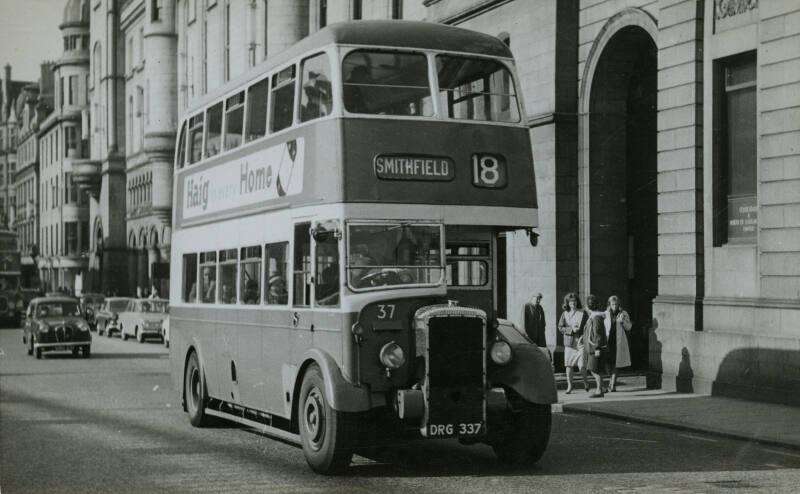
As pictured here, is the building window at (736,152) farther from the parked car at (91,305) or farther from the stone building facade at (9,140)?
the stone building facade at (9,140)

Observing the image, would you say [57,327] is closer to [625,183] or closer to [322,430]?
[625,183]

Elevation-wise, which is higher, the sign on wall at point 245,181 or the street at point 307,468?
the sign on wall at point 245,181

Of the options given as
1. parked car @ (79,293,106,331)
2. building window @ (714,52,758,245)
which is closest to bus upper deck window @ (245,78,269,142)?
building window @ (714,52,758,245)

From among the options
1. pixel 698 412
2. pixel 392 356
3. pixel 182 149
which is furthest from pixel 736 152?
pixel 392 356

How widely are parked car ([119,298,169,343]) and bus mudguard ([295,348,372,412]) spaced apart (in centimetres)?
2852

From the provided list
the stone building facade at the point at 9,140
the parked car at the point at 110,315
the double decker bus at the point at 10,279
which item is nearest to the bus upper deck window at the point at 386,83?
the parked car at the point at 110,315

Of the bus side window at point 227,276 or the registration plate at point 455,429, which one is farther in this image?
the bus side window at point 227,276

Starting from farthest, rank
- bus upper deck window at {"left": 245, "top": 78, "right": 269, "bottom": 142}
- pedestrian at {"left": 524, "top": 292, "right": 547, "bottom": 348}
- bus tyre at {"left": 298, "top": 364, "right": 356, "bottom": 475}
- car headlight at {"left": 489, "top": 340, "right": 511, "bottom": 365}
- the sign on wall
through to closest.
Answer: pedestrian at {"left": 524, "top": 292, "right": 547, "bottom": 348} → bus upper deck window at {"left": 245, "top": 78, "right": 269, "bottom": 142} → the sign on wall → car headlight at {"left": 489, "top": 340, "right": 511, "bottom": 365} → bus tyre at {"left": 298, "top": 364, "right": 356, "bottom": 475}

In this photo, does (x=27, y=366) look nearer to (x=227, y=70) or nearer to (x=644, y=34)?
(x=644, y=34)

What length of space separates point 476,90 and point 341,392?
3.56 meters

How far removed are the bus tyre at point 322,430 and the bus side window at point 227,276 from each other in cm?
306

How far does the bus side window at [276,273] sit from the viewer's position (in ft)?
41.9

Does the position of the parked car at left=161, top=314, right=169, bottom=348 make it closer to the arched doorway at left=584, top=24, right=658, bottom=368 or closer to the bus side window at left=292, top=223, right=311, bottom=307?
the arched doorway at left=584, top=24, right=658, bottom=368

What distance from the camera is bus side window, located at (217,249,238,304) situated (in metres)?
14.6
